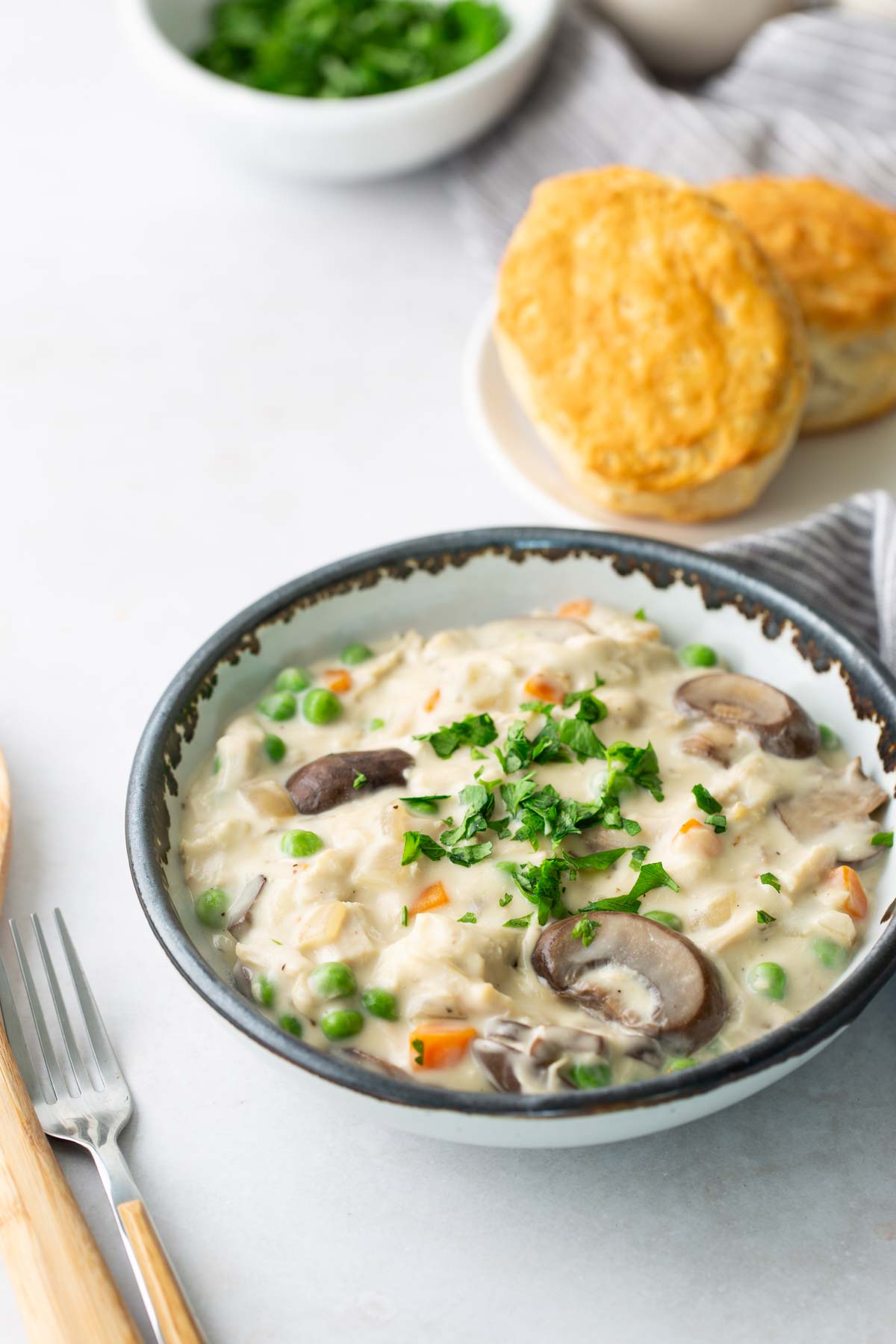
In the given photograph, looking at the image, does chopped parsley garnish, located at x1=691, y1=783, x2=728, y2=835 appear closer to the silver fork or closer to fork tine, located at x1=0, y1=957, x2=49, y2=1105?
the silver fork

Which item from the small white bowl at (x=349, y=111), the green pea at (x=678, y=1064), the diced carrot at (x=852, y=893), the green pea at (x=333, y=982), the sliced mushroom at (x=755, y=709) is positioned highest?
the small white bowl at (x=349, y=111)

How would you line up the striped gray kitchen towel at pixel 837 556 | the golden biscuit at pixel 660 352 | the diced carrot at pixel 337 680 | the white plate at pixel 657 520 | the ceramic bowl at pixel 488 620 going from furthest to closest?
1. the white plate at pixel 657 520
2. the golden biscuit at pixel 660 352
3. the striped gray kitchen towel at pixel 837 556
4. the diced carrot at pixel 337 680
5. the ceramic bowl at pixel 488 620

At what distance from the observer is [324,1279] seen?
273 centimetres

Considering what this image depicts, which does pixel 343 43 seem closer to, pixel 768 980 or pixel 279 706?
pixel 279 706

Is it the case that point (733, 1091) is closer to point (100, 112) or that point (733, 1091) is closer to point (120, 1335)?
point (120, 1335)

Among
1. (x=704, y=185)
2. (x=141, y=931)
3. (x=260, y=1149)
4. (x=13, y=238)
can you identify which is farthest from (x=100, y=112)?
(x=260, y=1149)

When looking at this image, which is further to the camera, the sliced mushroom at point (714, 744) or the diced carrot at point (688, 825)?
the sliced mushroom at point (714, 744)

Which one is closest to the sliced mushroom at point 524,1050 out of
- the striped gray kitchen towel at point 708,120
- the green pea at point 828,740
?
the green pea at point 828,740

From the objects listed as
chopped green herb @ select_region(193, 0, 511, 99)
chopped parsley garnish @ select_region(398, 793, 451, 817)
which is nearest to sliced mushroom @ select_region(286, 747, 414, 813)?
chopped parsley garnish @ select_region(398, 793, 451, 817)

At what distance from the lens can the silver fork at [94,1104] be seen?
256 centimetres

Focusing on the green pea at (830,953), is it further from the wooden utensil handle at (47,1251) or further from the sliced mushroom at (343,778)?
the wooden utensil handle at (47,1251)

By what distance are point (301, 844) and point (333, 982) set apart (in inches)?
15.7

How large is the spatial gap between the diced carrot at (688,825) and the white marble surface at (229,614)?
624mm

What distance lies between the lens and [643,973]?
2.75 m
